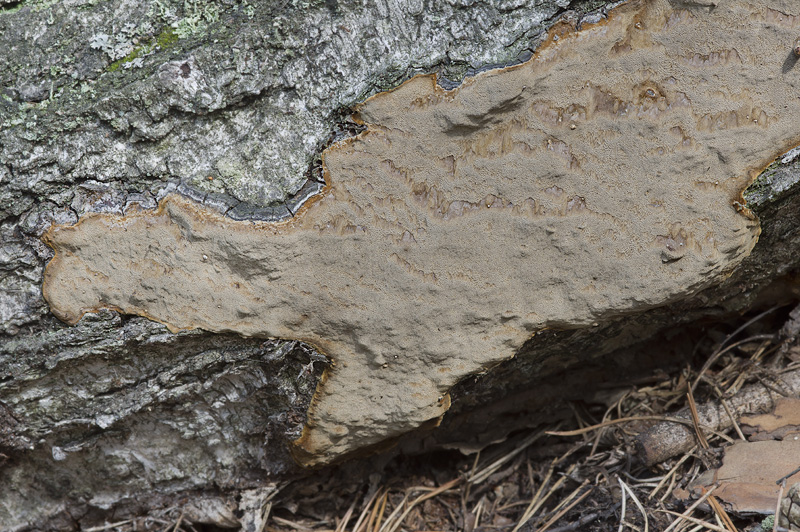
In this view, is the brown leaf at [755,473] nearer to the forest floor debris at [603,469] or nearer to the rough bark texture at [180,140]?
the forest floor debris at [603,469]

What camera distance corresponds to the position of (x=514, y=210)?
1556 millimetres

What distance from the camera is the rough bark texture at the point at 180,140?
5.00ft

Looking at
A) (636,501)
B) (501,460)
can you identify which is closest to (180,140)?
(501,460)

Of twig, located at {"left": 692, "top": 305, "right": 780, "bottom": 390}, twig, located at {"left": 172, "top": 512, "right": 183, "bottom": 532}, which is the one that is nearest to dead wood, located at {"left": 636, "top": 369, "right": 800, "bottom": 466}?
twig, located at {"left": 692, "top": 305, "right": 780, "bottom": 390}

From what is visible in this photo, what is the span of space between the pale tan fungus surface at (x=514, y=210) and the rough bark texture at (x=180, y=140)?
0.06 metres

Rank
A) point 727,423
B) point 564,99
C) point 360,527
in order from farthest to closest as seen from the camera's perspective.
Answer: point 360,527 → point 727,423 → point 564,99

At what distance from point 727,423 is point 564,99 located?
1.14 metres

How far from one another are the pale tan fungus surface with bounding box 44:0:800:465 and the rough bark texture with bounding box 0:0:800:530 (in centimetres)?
6

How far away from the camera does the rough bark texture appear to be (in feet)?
5.00

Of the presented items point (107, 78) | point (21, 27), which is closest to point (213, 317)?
point (107, 78)

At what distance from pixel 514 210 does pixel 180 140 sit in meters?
0.85

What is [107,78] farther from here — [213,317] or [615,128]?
[615,128]

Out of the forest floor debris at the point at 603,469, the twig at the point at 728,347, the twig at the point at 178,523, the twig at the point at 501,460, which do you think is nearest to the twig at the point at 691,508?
the forest floor debris at the point at 603,469

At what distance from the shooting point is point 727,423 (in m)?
1.91
